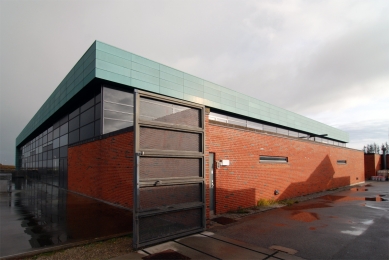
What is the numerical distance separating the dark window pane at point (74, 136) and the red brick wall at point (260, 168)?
11.2 m

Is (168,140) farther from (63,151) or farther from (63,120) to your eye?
(63,120)

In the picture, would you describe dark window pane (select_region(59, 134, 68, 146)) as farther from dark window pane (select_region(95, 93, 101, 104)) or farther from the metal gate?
the metal gate

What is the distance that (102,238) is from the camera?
6.37 m

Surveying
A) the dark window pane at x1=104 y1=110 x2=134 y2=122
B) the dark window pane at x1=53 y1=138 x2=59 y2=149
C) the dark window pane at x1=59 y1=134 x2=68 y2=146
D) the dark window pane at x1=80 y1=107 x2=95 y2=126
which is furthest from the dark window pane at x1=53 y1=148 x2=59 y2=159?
the dark window pane at x1=104 y1=110 x2=134 y2=122

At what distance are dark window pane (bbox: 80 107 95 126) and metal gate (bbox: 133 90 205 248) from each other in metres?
8.46

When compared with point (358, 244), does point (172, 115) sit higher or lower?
higher

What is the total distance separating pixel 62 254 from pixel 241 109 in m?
19.4

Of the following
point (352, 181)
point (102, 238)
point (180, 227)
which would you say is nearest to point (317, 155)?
point (352, 181)

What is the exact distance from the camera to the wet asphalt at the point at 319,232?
5730 mm

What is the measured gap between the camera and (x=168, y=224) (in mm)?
6328

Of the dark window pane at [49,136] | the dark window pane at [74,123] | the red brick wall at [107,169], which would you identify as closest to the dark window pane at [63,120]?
the dark window pane at [74,123]

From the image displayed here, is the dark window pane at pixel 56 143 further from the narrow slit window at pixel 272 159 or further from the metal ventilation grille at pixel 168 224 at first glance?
the metal ventilation grille at pixel 168 224

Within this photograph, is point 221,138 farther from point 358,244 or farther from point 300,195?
point 300,195

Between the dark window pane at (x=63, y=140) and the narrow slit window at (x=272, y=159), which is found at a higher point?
the dark window pane at (x=63, y=140)
